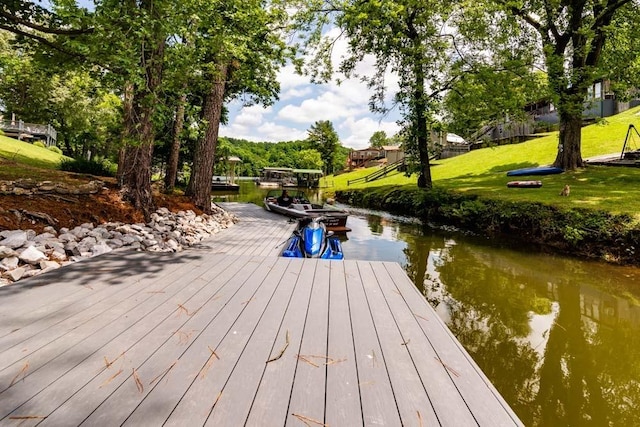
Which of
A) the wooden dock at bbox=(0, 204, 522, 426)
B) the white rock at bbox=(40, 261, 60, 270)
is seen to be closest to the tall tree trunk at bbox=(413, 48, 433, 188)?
the wooden dock at bbox=(0, 204, 522, 426)

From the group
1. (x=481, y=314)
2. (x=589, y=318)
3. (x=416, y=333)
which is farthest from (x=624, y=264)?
(x=416, y=333)

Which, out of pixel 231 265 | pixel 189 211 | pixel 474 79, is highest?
pixel 474 79

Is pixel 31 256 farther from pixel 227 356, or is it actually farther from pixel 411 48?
pixel 411 48

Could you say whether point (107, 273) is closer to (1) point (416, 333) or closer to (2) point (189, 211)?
(1) point (416, 333)

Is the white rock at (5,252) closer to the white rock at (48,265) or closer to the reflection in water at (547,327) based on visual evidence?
the white rock at (48,265)

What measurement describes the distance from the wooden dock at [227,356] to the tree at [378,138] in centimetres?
9219

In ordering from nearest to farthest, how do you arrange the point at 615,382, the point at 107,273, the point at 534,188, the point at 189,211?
Answer: 1. the point at 615,382
2. the point at 107,273
3. the point at 189,211
4. the point at 534,188

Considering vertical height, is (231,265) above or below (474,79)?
below

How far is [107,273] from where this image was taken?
4.11 metres

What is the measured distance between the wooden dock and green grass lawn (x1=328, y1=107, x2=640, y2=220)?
9292 millimetres

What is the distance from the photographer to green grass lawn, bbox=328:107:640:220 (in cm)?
1054

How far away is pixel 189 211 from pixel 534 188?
1296 cm

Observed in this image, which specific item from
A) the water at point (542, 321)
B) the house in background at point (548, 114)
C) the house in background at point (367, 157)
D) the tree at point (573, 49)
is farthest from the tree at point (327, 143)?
the water at point (542, 321)

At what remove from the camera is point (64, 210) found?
5820 mm
